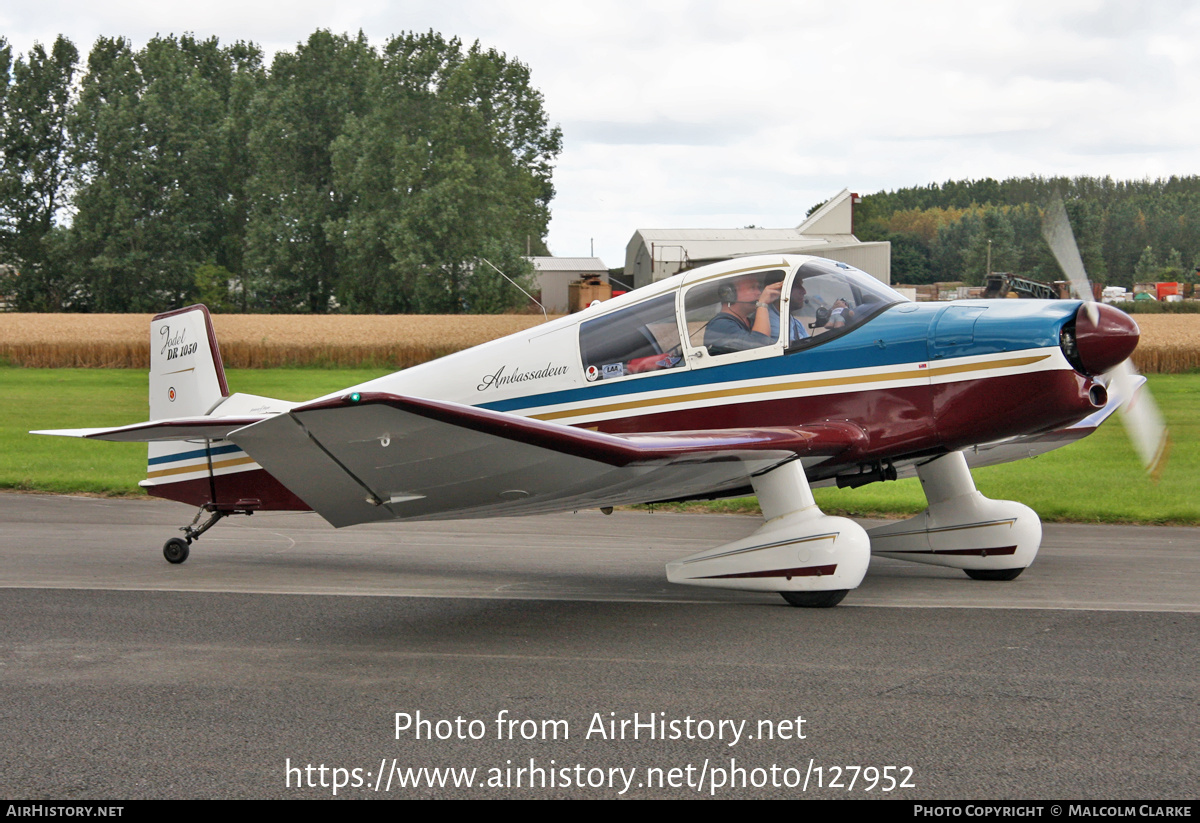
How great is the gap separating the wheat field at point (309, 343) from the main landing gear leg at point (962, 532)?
83.8ft

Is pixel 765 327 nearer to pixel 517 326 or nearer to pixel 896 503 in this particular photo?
pixel 896 503


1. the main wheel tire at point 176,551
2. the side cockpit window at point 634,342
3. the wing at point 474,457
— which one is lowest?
the main wheel tire at point 176,551

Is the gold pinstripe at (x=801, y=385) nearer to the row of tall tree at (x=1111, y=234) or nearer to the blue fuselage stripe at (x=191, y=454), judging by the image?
the blue fuselage stripe at (x=191, y=454)

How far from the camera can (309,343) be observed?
39.8m

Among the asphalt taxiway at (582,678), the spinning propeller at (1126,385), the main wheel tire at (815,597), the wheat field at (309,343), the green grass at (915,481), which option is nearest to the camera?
the asphalt taxiway at (582,678)

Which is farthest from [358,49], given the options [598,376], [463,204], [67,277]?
[598,376]

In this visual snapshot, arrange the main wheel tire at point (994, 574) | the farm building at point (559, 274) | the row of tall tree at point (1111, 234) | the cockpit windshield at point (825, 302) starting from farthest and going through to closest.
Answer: the farm building at point (559, 274)
the row of tall tree at point (1111, 234)
the main wheel tire at point (994, 574)
the cockpit windshield at point (825, 302)

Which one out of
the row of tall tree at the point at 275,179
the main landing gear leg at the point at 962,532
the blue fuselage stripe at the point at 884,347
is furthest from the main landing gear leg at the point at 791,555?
the row of tall tree at the point at 275,179

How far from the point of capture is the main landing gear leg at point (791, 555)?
266 inches

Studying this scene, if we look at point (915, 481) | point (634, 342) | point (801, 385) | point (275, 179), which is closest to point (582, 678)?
point (801, 385)

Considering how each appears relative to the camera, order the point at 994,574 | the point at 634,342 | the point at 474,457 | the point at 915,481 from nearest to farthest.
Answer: the point at 474,457
the point at 634,342
the point at 994,574
the point at 915,481

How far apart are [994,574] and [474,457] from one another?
4.43m

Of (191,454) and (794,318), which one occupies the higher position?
(794,318)

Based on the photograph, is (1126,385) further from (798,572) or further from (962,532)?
(798,572)
